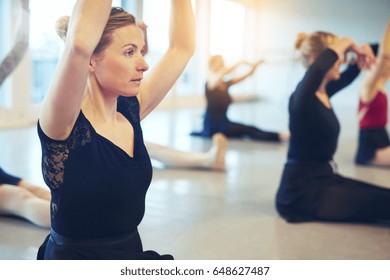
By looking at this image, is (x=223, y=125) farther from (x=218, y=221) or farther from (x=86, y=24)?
(x=86, y=24)

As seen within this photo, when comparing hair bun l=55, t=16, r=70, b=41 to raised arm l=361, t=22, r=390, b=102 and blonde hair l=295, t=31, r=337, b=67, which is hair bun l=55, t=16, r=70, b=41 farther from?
raised arm l=361, t=22, r=390, b=102

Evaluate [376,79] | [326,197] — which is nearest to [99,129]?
[326,197]

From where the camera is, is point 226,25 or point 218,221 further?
point 218,221

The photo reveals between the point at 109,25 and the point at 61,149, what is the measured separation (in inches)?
8.1

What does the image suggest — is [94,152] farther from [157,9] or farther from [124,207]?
[157,9]

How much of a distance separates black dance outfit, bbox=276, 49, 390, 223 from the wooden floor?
0.16 feet

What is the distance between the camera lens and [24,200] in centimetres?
152

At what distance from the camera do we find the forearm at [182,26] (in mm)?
938

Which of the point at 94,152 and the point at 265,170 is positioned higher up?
the point at 94,152

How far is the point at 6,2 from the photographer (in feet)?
4.08
